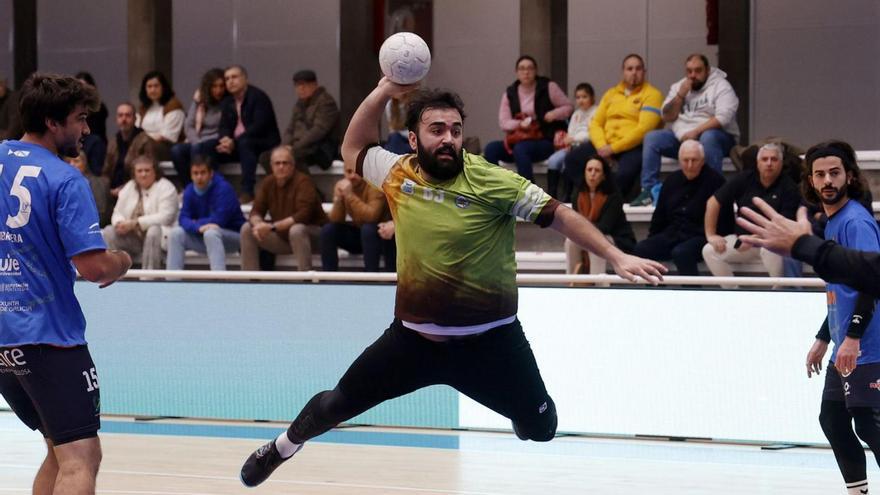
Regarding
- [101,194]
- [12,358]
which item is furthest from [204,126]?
[12,358]

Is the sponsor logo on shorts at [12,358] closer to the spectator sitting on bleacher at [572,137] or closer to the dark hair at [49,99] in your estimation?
the dark hair at [49,99]

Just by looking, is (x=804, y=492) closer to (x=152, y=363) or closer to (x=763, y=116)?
(x=152, y=363)

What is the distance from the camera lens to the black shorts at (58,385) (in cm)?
535

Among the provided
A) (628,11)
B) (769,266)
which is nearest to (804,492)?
(769,266)

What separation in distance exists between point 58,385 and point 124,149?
11.5 m

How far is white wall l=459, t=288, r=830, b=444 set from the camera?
10.0m

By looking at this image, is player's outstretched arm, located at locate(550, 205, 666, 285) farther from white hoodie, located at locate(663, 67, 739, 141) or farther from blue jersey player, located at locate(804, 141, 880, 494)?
white hoodie, located at locate(663, 67, 739, 141)

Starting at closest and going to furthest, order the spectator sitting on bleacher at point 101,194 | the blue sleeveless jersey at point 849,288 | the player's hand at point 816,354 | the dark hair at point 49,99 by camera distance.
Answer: the dark hair at point 49,99
the blue sleeveless jersey at point 849,288
the player's hand at point 816,354
the spectator sitting on bleacher at point 101,194

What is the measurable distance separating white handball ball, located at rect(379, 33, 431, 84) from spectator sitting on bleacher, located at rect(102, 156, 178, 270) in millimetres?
8390

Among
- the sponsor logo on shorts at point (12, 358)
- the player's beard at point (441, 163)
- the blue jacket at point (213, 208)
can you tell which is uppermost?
the player's beard at point (441, 163)

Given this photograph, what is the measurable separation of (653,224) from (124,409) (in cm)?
515

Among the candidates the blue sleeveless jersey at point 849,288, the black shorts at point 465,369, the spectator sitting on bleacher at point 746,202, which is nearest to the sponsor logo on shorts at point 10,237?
the black shorts at point 465,369

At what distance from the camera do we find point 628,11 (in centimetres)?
1958

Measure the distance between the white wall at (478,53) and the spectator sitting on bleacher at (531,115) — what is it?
4925mm
